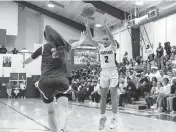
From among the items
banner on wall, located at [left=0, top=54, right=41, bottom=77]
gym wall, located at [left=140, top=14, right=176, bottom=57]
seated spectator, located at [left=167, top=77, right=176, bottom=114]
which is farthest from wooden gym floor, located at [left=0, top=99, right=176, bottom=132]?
banner on wall, located at [left=0, top=54, right=41, bottom=77]

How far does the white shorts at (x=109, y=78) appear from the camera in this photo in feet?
16.1

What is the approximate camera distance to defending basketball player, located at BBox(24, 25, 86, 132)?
3.28 metres

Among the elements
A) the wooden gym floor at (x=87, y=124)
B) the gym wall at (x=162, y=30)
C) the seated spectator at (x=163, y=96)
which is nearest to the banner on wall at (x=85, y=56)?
→ the gym wall at (x=162, y=30)

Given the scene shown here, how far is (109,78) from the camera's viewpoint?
496 centimetres

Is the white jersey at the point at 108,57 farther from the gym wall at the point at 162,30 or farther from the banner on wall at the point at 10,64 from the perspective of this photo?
the banner on wall at the point at 10,64

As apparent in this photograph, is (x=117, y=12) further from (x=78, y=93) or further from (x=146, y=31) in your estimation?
(x=78, y=93)

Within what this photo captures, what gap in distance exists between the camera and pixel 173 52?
13.8 meters

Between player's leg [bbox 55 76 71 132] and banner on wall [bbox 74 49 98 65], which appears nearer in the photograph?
player's leg [bbox 55 76 71 132]

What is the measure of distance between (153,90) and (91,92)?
516 cm

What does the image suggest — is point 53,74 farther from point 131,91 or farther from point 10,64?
point 10,64

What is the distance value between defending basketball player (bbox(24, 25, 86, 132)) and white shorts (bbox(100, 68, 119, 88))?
5.33 feet

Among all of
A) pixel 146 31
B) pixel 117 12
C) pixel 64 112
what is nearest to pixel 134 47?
pixel 146 31

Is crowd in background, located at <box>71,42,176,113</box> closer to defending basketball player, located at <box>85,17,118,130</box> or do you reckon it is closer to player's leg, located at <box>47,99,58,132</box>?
defending basketball player, located at <box>85,17,118,130</box>

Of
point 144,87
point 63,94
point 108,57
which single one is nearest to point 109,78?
point 108,57
